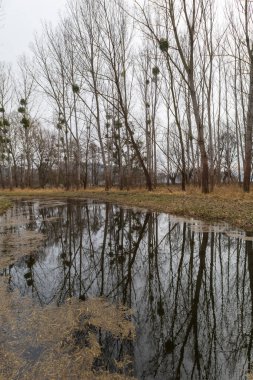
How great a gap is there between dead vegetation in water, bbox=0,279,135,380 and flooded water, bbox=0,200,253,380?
25mm

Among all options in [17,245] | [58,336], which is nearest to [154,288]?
[58,336]

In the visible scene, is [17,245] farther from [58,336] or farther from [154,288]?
[58,336]

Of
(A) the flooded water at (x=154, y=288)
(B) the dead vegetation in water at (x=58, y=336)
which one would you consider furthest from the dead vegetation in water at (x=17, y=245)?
(B) the dead vegetation in water at (x=58, y=336)


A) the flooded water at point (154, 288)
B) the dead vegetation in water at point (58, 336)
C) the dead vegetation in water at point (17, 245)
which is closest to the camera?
the dead vegetation in water at point (58, 336)

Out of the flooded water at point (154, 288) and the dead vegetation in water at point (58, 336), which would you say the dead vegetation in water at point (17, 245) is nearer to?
the flooded water at point (154, 288)

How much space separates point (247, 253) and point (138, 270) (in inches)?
81.6

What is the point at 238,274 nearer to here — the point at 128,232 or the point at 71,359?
the point at 71,359

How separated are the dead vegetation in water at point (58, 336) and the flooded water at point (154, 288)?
3 cm

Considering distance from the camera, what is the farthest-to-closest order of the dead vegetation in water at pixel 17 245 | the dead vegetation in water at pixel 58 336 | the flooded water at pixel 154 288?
the dead vegetation in water at pixel 17 245
the flooded water at pixel 154 288
the dead vegetation in water at pixel 58 336

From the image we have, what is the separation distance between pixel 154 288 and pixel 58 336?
161 centimetres

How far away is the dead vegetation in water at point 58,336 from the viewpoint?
7.83ft

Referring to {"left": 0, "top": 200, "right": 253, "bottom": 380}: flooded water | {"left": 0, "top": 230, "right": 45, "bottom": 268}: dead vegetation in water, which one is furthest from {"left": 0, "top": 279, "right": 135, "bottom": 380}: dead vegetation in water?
{"left": 0, "top": 230, "right": 45, "bottom": 268}: dead vegetation in water

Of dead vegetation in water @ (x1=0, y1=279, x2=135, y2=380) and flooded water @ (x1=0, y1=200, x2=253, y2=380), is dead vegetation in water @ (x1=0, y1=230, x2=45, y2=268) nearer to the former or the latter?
flooded water @ (x1=0, y1=200, x2=253, y2=380)

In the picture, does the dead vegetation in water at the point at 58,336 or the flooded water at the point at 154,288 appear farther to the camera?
the flooded water at the point at 154,288
